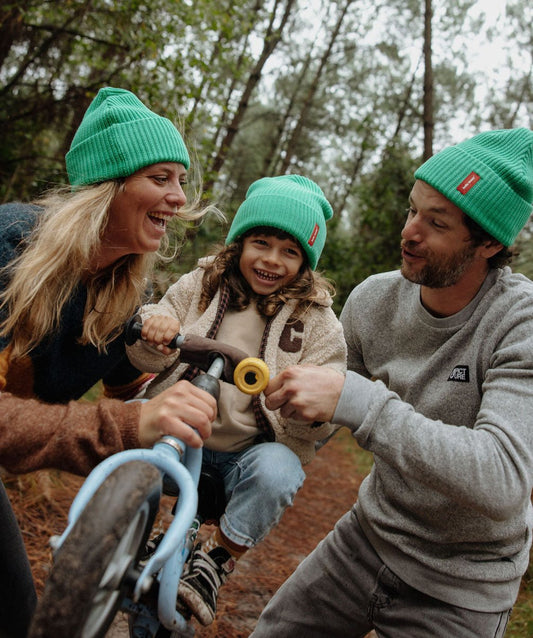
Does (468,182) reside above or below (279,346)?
above

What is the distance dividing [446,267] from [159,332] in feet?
4.10

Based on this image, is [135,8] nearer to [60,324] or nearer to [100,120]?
[100,120]

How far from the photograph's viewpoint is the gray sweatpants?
2.09 m

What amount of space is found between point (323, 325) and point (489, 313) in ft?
2.39

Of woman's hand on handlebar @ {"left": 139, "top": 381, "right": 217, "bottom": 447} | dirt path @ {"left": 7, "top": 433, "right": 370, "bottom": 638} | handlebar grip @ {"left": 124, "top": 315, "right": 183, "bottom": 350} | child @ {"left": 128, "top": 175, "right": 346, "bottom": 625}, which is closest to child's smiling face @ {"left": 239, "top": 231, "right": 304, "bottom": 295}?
child @ {"left": 128, "top": 175, "right": 346, "bottom": 625}

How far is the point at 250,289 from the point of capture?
2619 mm

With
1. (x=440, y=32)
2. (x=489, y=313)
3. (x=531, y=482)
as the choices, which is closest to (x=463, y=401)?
(x=489, y=313)

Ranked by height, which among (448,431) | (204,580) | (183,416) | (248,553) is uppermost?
(448,431)

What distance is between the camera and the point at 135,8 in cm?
698

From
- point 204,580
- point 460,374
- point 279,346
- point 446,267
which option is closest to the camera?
point 204,580

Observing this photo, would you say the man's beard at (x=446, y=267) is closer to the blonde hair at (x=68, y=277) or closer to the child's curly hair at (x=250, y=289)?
the child's curly hair at (x=250, y=289)

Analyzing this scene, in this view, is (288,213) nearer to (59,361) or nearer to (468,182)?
(468,182)

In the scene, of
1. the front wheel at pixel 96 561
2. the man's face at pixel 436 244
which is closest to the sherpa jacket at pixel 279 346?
the man's face at pixel 436 244

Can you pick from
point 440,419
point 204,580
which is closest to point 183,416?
point 204,580
